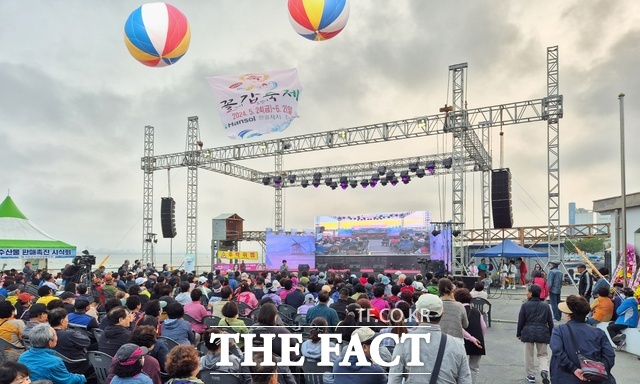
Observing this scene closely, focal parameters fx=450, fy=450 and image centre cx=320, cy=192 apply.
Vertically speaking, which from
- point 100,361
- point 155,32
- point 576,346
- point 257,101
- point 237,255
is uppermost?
point 155,32

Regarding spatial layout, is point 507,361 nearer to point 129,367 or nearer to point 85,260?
point 129,367

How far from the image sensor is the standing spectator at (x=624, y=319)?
289 inches

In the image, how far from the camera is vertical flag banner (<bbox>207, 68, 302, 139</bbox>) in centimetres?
1297

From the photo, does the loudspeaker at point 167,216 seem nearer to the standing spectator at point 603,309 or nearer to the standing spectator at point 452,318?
the standing spectator at point 603,309

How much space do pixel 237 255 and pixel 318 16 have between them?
17.2 meters

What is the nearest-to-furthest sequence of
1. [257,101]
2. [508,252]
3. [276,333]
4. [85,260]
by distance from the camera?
1. [276,333]
2. [85,260]
3. [257,101]
4. [508,252]

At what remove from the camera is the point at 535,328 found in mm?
5805

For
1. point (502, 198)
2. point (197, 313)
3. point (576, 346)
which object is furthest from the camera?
point (502, 198)

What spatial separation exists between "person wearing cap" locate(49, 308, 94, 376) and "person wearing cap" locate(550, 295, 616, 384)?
4.45 m

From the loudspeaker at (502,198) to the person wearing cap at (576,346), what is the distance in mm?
11803

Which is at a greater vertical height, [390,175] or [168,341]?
[390,175]

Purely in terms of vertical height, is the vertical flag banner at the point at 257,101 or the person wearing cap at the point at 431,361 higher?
the vertical flag banner at the point at 257,101

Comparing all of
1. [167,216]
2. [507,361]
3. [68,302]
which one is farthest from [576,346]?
[167,216]

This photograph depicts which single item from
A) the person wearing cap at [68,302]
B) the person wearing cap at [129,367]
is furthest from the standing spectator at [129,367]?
the person wearing cap at [68,302]
